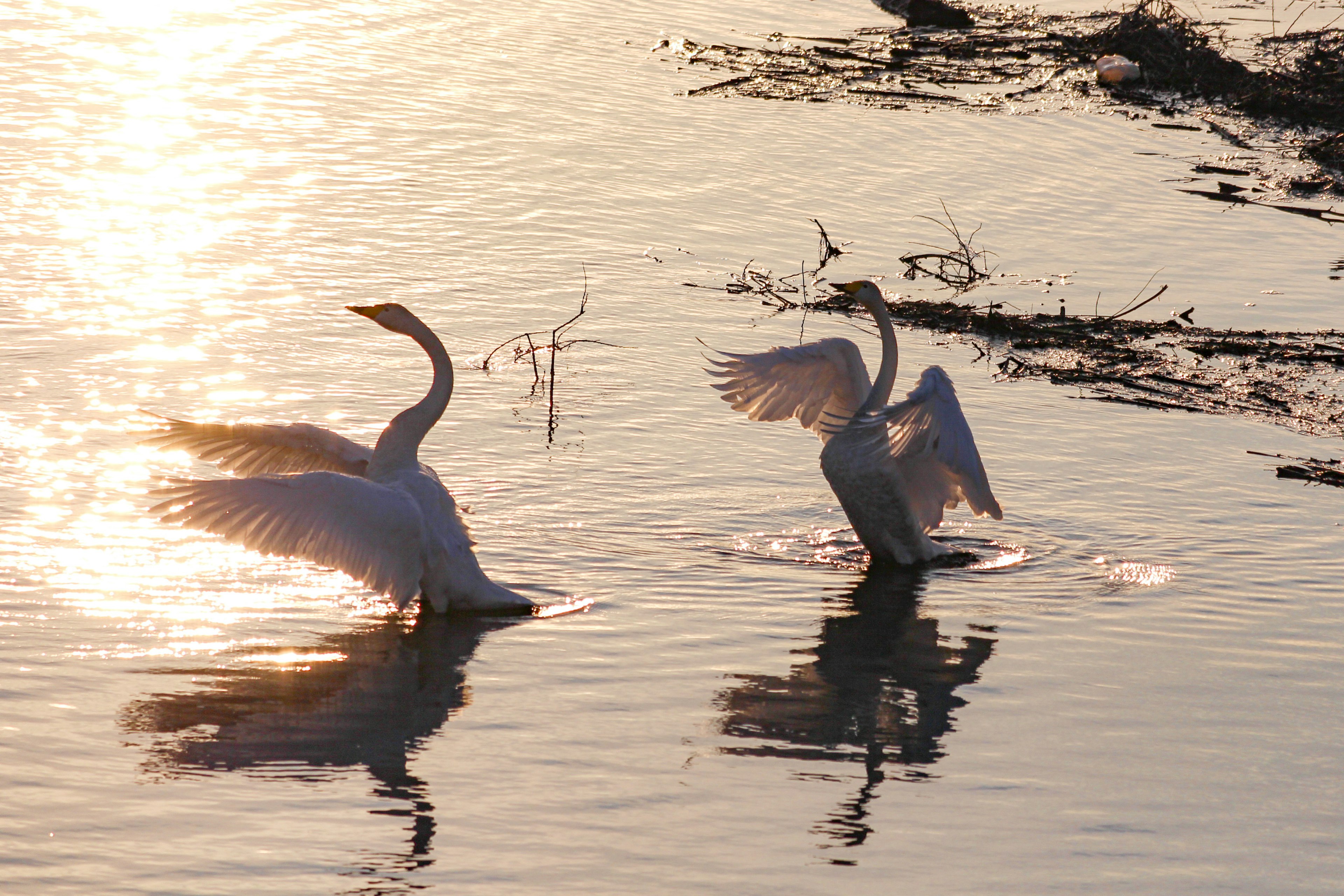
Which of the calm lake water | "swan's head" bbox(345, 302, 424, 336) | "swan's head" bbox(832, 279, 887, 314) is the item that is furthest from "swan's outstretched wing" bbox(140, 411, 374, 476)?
"swan's head" bbox(832, 279, 887, 314)

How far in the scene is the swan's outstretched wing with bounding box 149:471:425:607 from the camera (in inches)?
265

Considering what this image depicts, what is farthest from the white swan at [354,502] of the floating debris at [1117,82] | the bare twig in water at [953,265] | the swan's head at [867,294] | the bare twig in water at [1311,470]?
the floating debris at [1117,82]

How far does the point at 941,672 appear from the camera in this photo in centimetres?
727

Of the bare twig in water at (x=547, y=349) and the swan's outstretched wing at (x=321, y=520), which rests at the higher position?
the bare twig in water at (x=547, y=349)

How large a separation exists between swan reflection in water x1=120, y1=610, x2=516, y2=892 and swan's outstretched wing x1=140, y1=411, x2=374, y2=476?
0.99 metres

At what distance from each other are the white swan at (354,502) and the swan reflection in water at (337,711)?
0.28m

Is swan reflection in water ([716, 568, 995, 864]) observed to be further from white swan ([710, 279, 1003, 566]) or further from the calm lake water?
white swan ([710, 279, 1003, 566])

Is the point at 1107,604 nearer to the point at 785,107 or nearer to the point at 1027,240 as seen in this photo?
the point at 1027,240

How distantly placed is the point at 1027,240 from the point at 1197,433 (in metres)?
3.82

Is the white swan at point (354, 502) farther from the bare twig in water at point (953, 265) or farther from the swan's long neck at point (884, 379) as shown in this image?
the bare twig in water at point (953, 265)

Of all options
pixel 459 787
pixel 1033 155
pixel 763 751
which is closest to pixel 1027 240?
pixel 1033 155

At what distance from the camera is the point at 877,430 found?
834 cm

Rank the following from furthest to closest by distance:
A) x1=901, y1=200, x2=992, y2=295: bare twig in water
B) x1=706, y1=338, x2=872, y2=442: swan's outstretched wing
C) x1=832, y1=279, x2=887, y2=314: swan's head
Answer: x1=901, y1=200, x2=992, y2=295: bare twig in water, x1=832, y1=279, x2=887, y2=314: swan's head, x1=706, y1=338, x2=872, y2=442: swan's outstretched wing

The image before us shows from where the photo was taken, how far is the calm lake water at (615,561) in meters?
5.69
